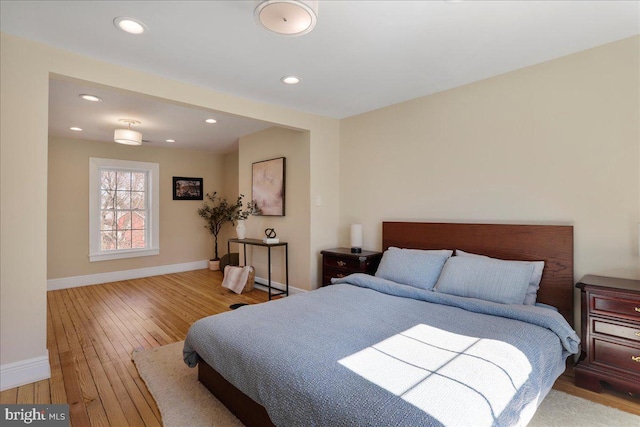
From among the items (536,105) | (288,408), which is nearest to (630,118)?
(536,105)

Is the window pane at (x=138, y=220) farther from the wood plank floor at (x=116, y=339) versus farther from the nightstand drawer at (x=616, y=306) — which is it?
the nightstand drawer at (x=616, y=306)

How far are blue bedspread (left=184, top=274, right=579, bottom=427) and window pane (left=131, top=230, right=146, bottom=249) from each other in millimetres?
4540

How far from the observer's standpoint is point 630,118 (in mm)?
2291

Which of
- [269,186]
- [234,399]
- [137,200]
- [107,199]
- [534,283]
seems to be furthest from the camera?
[137,200]

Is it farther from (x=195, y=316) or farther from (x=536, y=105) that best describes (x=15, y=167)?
(x=536, y=105)

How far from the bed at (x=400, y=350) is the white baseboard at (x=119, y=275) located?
4336 millimetres

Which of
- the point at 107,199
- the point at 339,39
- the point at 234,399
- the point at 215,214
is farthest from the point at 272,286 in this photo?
the point at 339,39

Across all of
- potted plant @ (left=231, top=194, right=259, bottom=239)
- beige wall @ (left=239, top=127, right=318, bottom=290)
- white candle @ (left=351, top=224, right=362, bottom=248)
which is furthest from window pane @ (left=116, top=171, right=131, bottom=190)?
white candle @ (left=351, top=224, right=362, bottom=248)

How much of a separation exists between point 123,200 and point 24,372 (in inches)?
162

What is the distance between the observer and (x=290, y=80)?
3.03 metres

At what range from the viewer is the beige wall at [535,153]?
2.33 meters

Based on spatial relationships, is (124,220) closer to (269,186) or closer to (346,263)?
(269,186)

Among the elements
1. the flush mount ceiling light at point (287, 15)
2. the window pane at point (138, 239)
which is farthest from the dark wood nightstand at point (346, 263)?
the window pane at point (138, 239)

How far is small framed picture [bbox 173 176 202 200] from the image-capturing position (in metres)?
6.32
